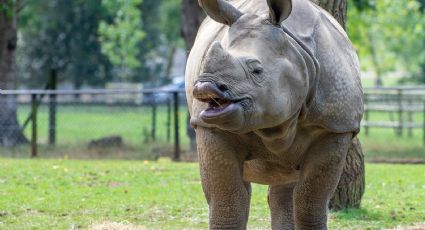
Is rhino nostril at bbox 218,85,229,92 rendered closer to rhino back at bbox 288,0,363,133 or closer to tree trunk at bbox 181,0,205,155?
rhino back at bbox 288,0,363,133

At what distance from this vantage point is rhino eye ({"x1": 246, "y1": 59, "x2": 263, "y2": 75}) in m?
5.06

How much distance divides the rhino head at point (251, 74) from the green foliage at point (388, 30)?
15454 millimetres

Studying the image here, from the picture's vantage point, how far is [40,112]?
19312 millimetres

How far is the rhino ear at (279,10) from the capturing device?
5.41 metres

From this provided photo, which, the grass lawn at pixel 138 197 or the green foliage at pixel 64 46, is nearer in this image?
the grass lawn at pixel 138 197

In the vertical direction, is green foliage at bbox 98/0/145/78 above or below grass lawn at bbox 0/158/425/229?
above

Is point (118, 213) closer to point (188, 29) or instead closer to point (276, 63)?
point (276, 63)

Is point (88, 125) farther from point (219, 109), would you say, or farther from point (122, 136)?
point (219, 109)

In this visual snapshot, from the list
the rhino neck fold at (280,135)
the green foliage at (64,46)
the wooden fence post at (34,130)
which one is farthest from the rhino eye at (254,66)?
the green foliage at (64,46)

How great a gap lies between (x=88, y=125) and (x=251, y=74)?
1561 cm

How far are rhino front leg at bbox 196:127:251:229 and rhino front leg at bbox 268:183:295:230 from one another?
4.85ft

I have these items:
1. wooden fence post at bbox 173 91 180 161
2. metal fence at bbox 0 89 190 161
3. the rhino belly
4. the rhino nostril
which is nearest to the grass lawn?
wooden fence post at bbox 173 91 180 161

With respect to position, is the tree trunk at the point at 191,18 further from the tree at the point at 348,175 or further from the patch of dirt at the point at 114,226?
the patch of dirt at the point at 114,226

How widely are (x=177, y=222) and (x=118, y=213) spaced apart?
0.77 meters
